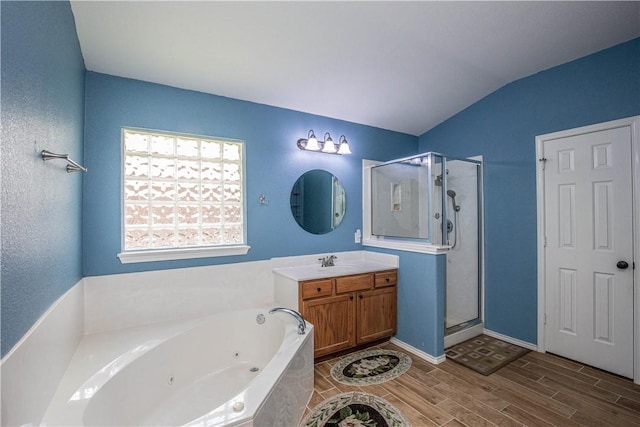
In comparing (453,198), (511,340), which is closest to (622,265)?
(511,340)

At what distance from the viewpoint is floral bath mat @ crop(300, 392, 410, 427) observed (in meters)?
1.83

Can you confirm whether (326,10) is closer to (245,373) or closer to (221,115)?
(221,115)

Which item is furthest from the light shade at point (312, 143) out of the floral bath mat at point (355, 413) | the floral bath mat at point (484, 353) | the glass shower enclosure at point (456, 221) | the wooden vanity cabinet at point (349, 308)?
the floral bath mat at point (484, 353)

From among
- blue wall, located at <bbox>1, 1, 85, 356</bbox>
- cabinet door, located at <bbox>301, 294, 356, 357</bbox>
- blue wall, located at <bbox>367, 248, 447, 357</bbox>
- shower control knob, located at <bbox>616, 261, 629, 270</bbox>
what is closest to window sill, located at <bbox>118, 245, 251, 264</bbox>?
blue wall, located at <bbox>1, 1, 85, 356</bbox>

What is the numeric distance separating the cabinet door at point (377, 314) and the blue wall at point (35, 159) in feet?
7.46

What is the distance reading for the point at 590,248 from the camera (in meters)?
2.50

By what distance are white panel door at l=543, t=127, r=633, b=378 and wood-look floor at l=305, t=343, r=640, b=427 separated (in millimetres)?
229

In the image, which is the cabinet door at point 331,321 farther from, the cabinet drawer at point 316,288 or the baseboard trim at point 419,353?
the baseboard trim at point 419,353

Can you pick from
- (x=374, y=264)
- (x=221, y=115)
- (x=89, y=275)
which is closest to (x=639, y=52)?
(x=374, y=264)

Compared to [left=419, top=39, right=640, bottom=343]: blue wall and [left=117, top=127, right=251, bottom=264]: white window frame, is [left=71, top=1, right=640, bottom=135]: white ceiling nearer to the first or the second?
[left=419, top=39, right=640, bottom=343]: blue wall

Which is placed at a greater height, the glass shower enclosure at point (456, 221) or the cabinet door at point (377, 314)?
the glass shower enclosure at point (456, 221)

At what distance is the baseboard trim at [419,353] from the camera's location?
2.61 metres

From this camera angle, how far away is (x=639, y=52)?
223 centimetres

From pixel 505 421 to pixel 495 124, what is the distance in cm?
277
